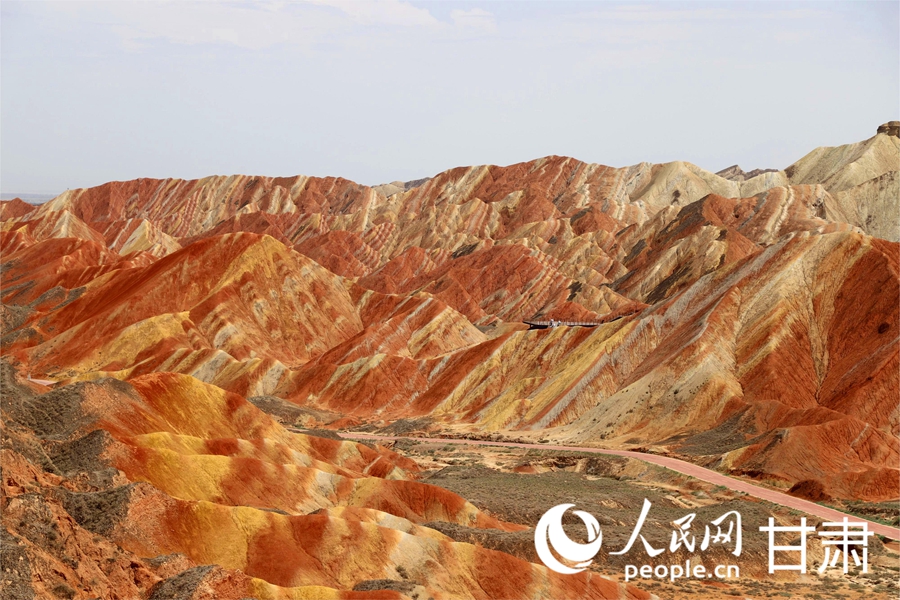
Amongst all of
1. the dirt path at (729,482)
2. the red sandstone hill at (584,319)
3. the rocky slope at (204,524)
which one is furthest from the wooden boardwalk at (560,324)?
the rocky slope at (204,524)

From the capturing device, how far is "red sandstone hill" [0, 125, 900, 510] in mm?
78375

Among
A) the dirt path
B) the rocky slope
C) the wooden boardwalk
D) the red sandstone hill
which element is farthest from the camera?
the wooden boardwalk

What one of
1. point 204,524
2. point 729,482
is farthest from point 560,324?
point 204,524

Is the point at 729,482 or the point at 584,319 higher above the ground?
the point at 584,319

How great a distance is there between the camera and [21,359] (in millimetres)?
120562

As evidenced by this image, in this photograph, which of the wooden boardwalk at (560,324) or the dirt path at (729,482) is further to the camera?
the wooden boardwalk at (560,324)

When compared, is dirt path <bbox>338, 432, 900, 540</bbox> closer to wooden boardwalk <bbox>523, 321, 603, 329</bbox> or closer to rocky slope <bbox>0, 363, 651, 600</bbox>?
rocky slope <bbox>0, 363, 651, 600</bbox>

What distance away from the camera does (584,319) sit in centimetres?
14425

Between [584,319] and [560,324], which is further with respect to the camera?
[584,319]

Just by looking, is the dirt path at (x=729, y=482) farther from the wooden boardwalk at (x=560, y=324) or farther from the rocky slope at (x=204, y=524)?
the wooden boardwalk at (x=560, y=324)

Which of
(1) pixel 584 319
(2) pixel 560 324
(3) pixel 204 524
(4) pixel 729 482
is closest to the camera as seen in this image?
(3) pixel 204 524

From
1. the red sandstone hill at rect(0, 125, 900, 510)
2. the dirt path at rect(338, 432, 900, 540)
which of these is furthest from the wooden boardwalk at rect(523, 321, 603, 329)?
the dirt path at rect(338, 432, 900, 540)

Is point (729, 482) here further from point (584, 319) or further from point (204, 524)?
point (584, 319)

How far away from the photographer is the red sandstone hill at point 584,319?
→ 7838 centimetres
